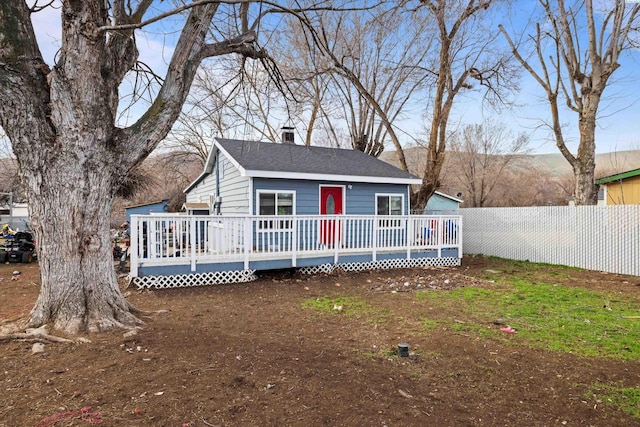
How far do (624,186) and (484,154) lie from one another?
1634cm

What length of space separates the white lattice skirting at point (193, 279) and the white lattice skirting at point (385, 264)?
4.96ft

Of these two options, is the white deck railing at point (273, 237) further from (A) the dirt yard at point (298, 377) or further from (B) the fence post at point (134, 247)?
(A) the dirt yard at point (298, 377)

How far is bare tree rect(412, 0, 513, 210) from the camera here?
1190cm

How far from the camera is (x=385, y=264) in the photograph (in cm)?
961

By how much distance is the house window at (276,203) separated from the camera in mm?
9716

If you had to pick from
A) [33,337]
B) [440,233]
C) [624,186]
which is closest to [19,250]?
[33,337]

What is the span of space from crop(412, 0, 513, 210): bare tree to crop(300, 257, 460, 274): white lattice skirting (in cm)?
308

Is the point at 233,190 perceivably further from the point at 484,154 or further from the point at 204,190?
the point at 484,154

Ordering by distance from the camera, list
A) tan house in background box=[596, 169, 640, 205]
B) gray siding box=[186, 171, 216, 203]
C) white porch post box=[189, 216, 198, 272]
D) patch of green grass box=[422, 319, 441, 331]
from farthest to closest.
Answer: gray siding box=[186, 171, 216, 203]
tan house in background box=[596, 169, 640, 205]
white porch post box=[189, 216, 198, 272]
patch of green grass box=[422, 319, 441, 331]

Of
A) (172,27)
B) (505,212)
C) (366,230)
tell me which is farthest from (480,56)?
(172,27)

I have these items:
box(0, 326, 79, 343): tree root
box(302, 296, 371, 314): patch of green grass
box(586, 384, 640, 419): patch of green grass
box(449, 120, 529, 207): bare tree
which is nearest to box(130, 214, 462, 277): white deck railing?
box(302, 296, 371, 314): patch of green grass

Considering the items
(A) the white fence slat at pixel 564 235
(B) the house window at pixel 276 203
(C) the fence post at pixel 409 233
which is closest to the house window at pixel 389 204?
(C) the fence post at pixel 409 233

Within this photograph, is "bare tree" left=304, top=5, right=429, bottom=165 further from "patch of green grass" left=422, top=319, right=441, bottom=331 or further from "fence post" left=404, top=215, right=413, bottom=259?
"patch of green grass" left=422, top=319, right=441, bottom=331

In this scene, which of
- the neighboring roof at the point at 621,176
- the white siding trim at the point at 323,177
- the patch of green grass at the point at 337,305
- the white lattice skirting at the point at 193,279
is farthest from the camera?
the neighboring roof at the point at 621,176
